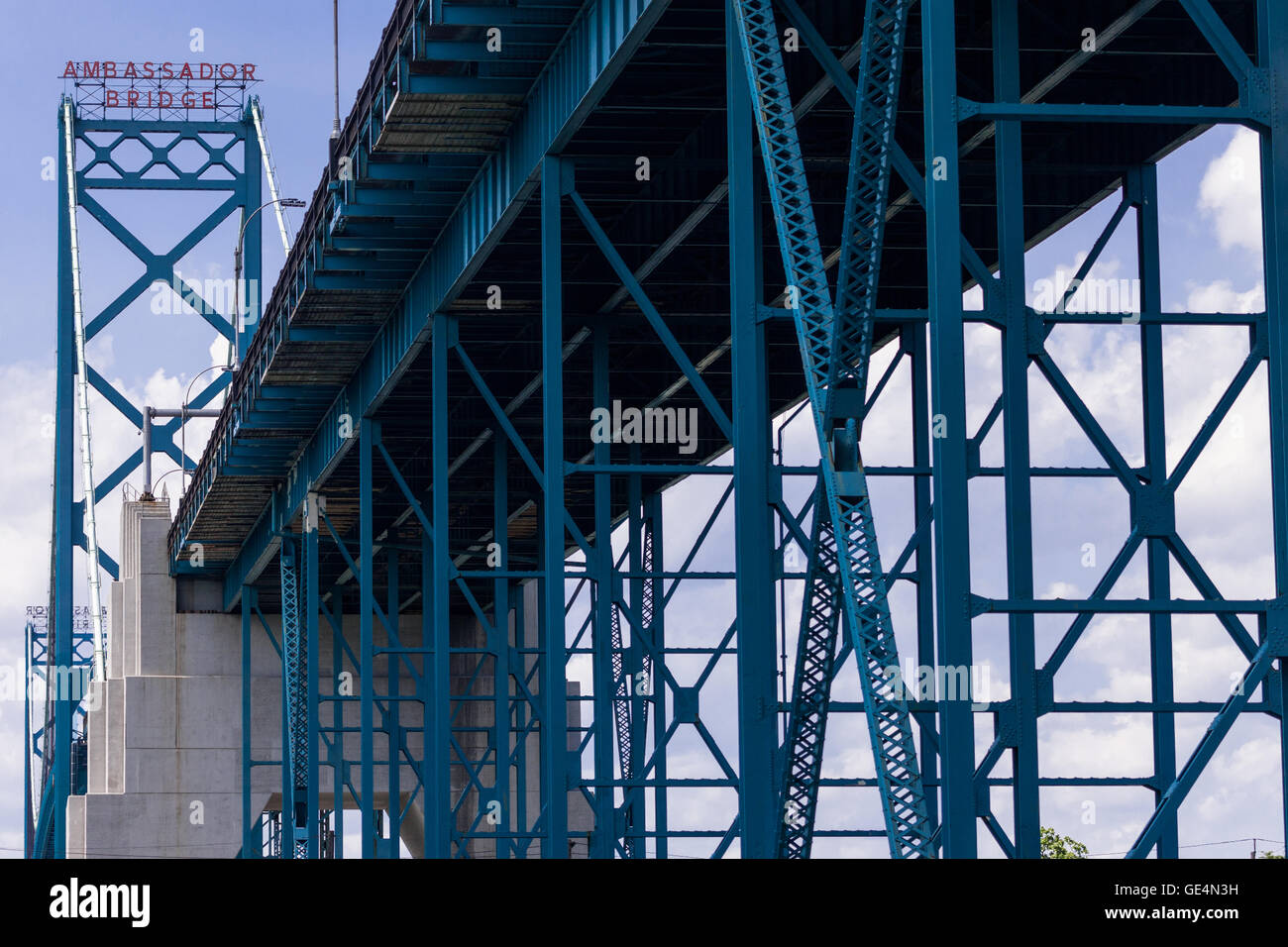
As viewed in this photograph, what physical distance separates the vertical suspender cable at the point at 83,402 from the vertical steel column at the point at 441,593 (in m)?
35.3

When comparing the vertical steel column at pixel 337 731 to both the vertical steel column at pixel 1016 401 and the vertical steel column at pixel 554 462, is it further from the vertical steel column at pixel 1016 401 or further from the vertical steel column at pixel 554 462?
the vertical steel column at pixel 1016 401

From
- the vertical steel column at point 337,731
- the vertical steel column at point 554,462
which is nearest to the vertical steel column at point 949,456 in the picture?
the vertical steel column at point 554,462

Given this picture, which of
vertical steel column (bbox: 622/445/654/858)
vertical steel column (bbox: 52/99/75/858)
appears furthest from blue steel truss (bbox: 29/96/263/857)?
vertical steel column (bbox: 622/445/654/858)

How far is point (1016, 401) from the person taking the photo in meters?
17.2

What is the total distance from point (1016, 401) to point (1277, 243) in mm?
2612

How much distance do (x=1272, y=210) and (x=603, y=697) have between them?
58.5 ft

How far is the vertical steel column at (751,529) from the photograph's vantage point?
18.9 meters

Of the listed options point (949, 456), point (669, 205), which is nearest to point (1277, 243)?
point (949, 456)

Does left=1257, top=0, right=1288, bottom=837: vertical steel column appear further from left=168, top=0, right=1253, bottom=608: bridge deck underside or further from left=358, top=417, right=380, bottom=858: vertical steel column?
left=358, top=417, right=380, bottom=858: vertical steel column
